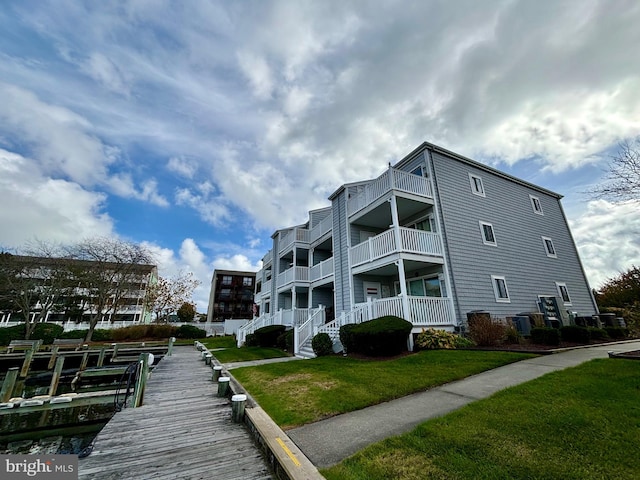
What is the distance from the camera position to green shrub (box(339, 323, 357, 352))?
10.8 m

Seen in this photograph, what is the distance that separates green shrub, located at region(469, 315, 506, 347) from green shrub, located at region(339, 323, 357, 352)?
4.70m

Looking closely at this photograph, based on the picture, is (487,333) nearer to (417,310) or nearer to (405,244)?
(417,310)

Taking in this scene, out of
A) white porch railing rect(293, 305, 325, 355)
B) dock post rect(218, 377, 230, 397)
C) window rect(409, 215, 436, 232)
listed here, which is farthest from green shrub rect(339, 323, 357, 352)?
window rect(409, 215, 436, 232)

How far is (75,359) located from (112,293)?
8.97m

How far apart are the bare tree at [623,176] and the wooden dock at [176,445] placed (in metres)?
11.2

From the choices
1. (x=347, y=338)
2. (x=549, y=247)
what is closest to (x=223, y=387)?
(x=347, y=338)

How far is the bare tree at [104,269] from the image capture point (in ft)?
79.5

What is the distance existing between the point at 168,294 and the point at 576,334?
1581 inches

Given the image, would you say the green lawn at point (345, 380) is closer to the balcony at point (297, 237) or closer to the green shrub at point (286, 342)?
the green shrub at point (286, 342)

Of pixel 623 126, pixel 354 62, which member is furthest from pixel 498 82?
pixel 354 62

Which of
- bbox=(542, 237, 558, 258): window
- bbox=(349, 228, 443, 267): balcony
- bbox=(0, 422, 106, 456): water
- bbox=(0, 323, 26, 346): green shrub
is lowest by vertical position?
bbox=(0, 422, 106, 456): water

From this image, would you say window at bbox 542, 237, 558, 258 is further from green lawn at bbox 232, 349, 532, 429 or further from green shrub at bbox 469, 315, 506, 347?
green lawn at bbox 232, 349, 532, 429

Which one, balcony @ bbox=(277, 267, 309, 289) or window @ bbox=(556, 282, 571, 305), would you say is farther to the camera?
balcony @ bbox=(277, 267, 309, 289)

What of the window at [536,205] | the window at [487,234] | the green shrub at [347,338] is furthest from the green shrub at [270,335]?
the window at [536,205]
